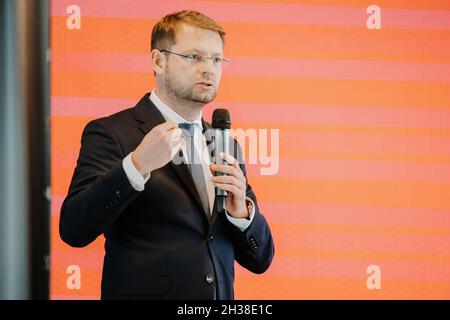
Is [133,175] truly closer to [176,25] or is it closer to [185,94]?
[185,94]

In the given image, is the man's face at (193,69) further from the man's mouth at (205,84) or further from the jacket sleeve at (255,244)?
the jacket sleeve at (255,244)

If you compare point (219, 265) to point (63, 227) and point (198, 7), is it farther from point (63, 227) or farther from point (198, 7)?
point (198, 7)

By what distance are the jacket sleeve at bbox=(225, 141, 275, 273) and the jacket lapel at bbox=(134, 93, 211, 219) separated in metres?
0.17

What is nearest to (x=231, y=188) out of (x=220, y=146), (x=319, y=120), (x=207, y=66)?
(x=220, y=146)

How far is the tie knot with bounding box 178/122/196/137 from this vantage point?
229cm

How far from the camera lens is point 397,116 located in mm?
3084

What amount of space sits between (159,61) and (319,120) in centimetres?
103

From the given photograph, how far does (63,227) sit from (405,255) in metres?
1.81

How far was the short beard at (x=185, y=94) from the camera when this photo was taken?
7.38ft

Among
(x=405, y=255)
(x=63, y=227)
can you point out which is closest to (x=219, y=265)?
(x=63, y=227)

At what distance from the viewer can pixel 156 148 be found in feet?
6.14

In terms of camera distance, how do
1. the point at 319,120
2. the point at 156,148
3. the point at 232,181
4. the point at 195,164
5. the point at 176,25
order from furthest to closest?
the point at 319,120, the point at 176,25, the point at 195,164, the point at 232,181, the point at 156,148

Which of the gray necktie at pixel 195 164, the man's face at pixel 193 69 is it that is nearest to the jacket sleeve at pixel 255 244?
the gray necktie at pixel 195 164

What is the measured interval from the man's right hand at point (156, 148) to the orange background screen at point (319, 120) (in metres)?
1.07
